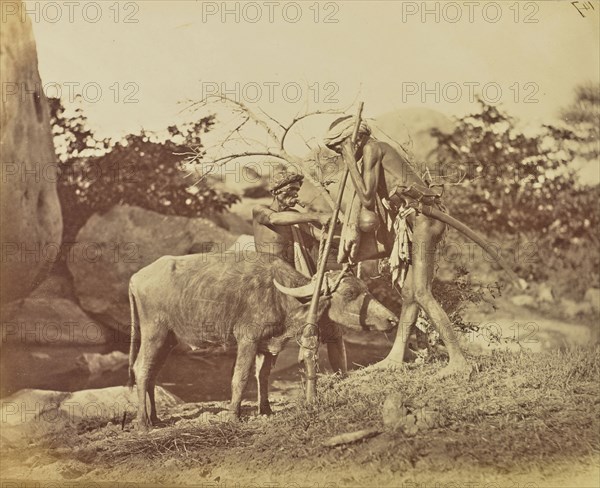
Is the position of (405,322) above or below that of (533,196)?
below

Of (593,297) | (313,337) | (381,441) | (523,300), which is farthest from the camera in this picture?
(593,297)

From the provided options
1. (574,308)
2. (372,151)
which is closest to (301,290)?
(372,151)

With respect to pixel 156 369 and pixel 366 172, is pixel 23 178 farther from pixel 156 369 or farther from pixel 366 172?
pixel 366 172

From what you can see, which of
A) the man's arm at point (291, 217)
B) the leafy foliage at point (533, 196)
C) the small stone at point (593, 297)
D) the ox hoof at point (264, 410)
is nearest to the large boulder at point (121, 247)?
the man's arm at point (291, 217)

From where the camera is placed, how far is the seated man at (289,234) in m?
6.20

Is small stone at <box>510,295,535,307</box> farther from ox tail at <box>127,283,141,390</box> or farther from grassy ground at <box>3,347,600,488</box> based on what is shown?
ox tail at <box>127,283,141,390</box>

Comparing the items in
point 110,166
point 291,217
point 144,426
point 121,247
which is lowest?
point 144,426

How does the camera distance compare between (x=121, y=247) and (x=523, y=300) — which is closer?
(x=121, y=247)

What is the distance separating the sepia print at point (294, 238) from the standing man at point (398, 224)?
0.02 metres

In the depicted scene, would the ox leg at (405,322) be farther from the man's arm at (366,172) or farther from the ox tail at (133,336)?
the ox tail at (133,336)

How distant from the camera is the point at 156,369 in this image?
6160 mm

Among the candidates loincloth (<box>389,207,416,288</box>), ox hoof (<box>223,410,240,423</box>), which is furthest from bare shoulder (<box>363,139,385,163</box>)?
ox hoof (<box>223,410,240,423</box>)

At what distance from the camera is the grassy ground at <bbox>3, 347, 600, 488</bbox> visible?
18.1ft

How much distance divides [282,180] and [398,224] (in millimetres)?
1044
